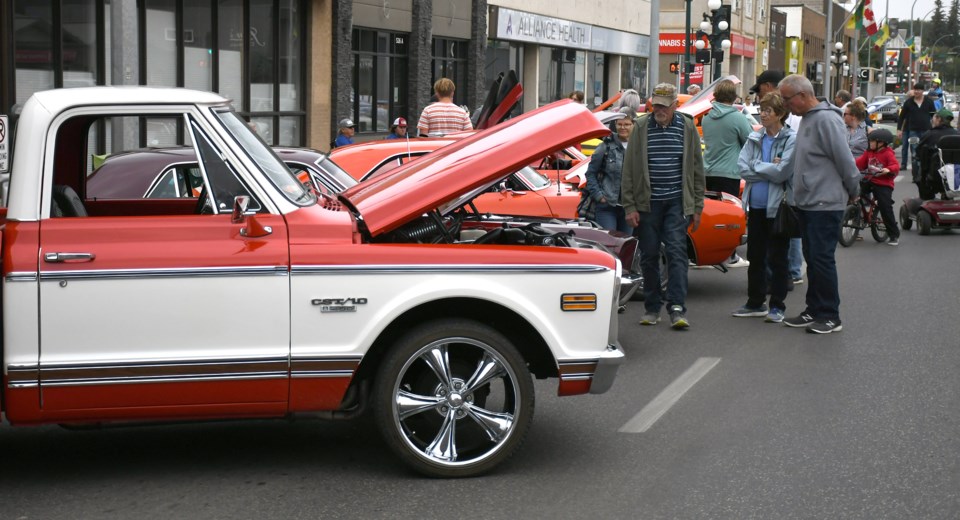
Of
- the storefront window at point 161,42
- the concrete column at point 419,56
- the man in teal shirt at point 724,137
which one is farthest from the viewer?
the concrete column at point 419,56

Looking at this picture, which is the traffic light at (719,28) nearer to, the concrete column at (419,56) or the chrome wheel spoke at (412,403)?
the concrete column at (419,56)

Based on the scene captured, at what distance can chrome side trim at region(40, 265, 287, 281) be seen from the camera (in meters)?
5.40

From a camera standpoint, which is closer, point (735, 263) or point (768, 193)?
point (768, 193)

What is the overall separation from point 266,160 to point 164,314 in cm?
94

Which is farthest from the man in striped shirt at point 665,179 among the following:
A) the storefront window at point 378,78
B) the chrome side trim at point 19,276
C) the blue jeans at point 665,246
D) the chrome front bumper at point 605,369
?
the storefront window at point 378,78

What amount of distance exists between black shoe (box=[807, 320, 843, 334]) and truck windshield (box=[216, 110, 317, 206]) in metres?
5.48

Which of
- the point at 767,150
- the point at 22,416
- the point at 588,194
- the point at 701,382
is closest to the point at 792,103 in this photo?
the point at 767,150

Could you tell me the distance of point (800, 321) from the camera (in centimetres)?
1064

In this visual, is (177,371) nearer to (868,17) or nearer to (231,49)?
(231,49)

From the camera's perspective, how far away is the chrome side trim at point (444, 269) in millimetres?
5609

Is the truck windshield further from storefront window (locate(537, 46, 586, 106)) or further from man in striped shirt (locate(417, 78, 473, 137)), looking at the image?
storefront window (locate(537, 46, 586, 106))

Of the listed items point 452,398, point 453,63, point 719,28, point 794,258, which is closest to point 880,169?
point 794,258

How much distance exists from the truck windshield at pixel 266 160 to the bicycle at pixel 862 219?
1217 cm

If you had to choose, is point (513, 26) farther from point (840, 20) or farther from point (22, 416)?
point (840, 20)
